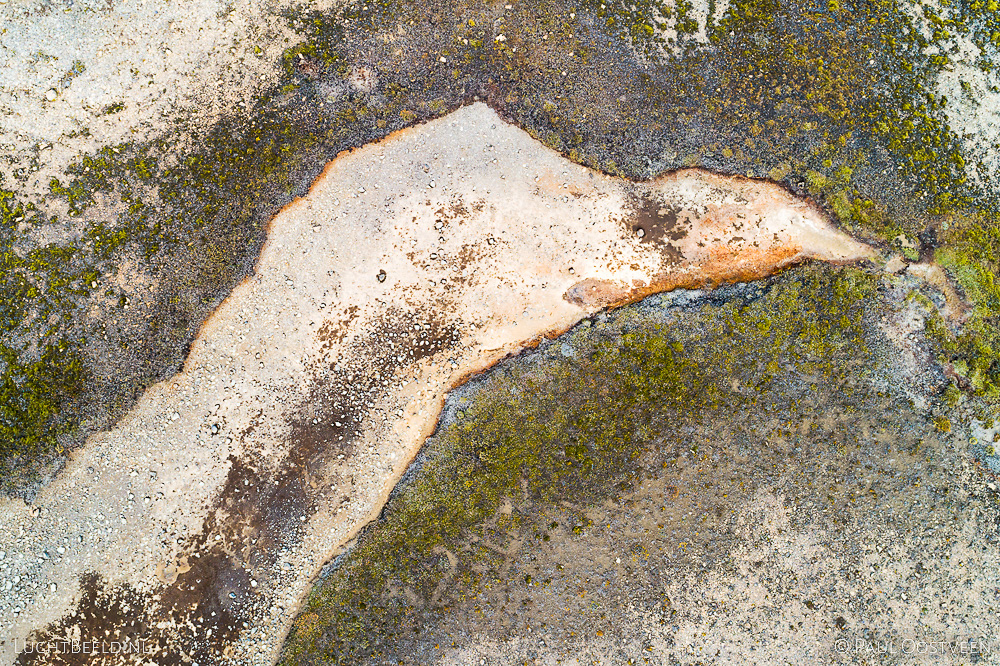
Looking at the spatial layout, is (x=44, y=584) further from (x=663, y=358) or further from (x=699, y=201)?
(x=699, y=201)

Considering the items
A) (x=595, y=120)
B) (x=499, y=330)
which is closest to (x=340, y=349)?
(x=499, y=330)

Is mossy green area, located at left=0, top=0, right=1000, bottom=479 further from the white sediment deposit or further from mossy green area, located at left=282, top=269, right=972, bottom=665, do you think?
mossy green area, located at left=282, top=269, right=972, bottom=665

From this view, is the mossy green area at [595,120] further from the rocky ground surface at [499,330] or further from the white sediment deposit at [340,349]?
the white sediment deposit at [340,349]

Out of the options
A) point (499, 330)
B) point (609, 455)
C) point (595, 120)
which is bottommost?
point (609, 455)

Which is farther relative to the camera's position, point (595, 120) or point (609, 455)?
point (595, 120)

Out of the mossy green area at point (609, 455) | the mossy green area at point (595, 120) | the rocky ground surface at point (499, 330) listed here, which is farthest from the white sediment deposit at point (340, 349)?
the mossy green area at point (609, 455)

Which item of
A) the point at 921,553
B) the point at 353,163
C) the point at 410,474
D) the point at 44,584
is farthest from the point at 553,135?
the point at 44,584

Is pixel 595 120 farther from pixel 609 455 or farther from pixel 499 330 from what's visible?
pixel 609 455
